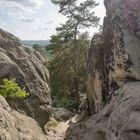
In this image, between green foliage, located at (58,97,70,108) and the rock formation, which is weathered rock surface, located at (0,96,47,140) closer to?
the rock formation

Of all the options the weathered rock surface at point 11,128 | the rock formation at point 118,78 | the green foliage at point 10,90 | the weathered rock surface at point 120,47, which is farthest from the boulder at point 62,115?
the weathered rock surface at point 11,128

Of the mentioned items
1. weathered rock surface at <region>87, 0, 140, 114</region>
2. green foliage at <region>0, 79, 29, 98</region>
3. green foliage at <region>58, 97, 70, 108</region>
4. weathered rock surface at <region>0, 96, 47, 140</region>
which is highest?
weathered rock surface at <region>87, 0, 140, 114</region>

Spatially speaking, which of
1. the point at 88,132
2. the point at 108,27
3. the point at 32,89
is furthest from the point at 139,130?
the point at 32,89

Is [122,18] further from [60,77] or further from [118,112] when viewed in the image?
[60,77]

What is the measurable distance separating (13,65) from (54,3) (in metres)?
22.3

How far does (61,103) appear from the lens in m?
31.7

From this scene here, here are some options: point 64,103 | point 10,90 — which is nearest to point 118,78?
point 10,90

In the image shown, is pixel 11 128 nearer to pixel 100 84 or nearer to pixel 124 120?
pixel 124 120

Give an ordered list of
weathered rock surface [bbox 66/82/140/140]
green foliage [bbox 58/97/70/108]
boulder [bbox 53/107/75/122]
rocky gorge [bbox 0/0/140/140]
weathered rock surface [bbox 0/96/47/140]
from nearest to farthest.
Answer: weathered rock surface [bbox 66/82/140/140] → weathered rock surface [bbox 0/96/47/140] → rocky gorge [bbox 0/0/140/140] → boulder [bbox 53/107/75/122] → green foliage [bbox 58/97/70/108]

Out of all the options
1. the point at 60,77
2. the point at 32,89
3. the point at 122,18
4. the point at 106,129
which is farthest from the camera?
the point at 60,77

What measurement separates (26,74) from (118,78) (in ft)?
19.2

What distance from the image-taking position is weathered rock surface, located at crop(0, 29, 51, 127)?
48.9 feet

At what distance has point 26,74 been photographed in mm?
16594

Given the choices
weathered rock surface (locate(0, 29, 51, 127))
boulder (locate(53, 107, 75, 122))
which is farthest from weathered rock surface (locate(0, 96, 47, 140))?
boulder (locate(53, 107, 75, 122))
